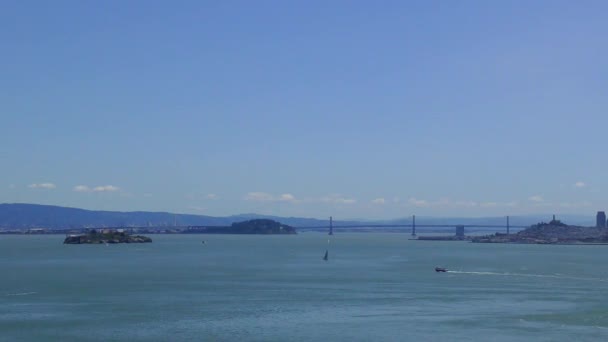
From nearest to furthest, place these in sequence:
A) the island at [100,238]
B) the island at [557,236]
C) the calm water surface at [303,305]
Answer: the calm water surface at [303,305] → the island at [100,238] → the island at [557,236]

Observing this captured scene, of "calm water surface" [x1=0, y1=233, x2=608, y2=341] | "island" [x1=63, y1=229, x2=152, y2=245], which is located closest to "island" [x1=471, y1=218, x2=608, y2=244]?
"island" [x1=63, y1=229, x2=152, y2=245]

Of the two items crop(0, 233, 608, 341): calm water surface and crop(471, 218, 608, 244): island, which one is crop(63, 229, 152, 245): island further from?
crop(0, 233, 608, 341): calm water surface

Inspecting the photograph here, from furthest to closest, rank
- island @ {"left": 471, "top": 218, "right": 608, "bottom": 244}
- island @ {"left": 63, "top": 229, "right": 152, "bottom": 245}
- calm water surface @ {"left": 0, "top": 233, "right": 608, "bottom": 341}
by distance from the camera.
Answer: island @ {"left": 471, "top": 218, "right": 608, "bottom": 244}
island @ {"left": 63, "top": 229, "right": 152, "bottom": 245}
calm water surface @ {"left": 0, "top": 233, "right": 608, "bottom": 341}

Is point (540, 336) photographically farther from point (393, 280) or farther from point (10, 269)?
point (10, 269)

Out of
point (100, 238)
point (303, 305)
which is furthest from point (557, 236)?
point (303, 305)

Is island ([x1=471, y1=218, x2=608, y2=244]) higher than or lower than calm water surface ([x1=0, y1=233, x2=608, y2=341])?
higher

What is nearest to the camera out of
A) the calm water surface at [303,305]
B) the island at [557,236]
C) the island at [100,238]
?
the calm water surface at [303,305]

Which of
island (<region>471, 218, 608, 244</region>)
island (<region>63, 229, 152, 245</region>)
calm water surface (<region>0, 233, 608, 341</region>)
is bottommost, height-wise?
calm water surface (<region>0, 233, 608, 341</region>)

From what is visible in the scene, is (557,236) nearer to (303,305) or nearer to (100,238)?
(100,238)

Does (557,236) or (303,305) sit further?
(557,236)

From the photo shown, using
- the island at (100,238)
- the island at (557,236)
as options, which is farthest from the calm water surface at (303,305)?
the island at (557,236)

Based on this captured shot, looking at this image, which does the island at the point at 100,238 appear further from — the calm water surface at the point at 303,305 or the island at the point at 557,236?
the calm water surface at the point at 303,305

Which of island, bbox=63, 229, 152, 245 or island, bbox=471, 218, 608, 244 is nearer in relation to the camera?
island, bbox=63, 229, 152, 245
